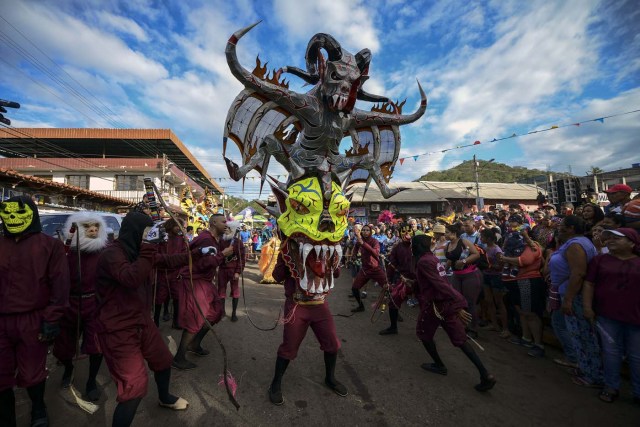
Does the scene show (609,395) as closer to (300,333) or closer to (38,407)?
(300,333)

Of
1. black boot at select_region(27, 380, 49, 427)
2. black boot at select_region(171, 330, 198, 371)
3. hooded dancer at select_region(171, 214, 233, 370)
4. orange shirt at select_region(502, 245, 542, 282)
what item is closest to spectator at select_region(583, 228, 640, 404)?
orange shirt at select_region(502, 245, 542, 282)

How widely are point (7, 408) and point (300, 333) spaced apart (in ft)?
7.61

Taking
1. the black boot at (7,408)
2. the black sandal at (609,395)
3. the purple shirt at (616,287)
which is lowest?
the black sandal at (609,395)

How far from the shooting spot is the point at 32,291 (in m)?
2.40

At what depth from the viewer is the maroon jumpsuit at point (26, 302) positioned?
2.29 metres

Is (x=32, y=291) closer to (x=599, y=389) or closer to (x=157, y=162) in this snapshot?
(x=599, y=389)

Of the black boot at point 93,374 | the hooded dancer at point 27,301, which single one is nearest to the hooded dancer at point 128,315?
the hooded dancer at point 27,301

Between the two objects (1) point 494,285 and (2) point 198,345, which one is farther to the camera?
(1) point 494,285

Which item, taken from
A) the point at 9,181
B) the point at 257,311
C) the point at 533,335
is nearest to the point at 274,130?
the point at 257,311

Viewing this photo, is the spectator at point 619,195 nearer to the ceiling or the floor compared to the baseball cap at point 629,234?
nearer to the ceiling

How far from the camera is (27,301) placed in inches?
93.2

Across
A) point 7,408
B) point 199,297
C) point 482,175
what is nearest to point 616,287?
point 199,297

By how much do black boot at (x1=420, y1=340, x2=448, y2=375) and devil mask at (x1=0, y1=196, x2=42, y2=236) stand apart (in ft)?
13.4

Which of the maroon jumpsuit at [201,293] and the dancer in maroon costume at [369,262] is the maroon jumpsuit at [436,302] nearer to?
the dancer in maroon costume at [369,262]
